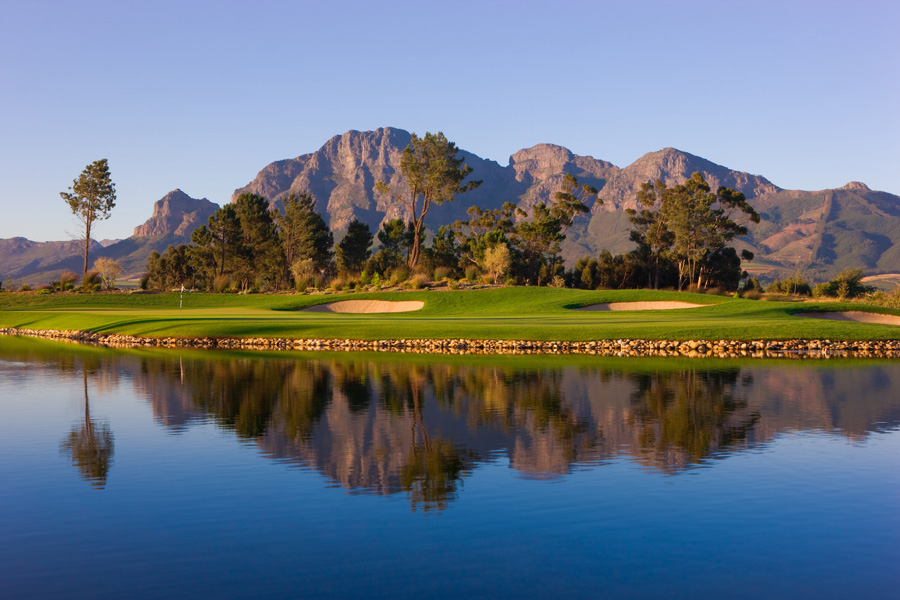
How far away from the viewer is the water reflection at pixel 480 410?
12.4 m

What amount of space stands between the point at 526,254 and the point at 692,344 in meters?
58.6

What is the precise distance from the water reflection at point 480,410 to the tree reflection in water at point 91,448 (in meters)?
0.04

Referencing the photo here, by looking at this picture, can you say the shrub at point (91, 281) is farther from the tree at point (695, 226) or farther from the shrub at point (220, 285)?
the tree at point (695, 226)

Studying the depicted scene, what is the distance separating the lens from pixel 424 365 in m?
27.2

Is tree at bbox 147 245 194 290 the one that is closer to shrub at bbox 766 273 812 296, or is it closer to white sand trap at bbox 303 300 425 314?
white sand trap at bbox 303 300 425 314

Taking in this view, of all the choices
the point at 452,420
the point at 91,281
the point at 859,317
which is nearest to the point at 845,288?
the point at 859,317

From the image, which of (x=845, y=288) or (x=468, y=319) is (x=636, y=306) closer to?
(x=468, y=319)

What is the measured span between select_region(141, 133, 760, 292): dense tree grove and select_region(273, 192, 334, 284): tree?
16 cm

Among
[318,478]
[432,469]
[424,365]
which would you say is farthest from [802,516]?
[424,365]

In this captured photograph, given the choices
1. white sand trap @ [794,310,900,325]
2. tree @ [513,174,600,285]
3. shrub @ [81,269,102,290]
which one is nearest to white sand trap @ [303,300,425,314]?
white sand trap @ [794,310,900,325]

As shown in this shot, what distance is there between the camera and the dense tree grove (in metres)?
81.3

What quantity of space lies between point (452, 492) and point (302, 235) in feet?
294

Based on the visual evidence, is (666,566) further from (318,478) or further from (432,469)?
(318,478)

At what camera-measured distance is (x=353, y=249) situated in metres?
104
